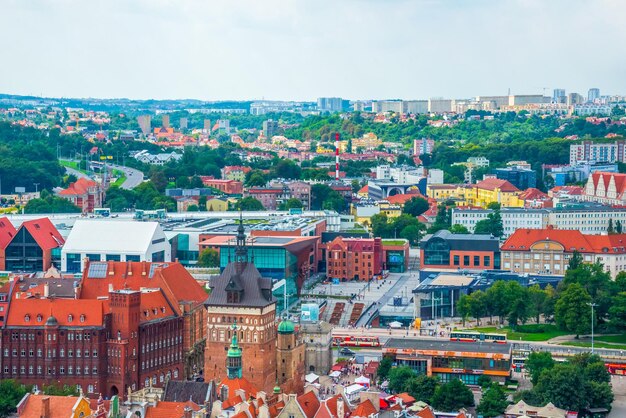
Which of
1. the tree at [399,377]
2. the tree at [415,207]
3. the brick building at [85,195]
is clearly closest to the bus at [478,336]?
the tree at [399,377]

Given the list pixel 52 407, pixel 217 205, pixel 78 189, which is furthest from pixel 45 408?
pixel 78 189

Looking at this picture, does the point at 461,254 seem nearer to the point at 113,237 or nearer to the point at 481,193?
the point at 113,237

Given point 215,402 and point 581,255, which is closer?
point 215,402

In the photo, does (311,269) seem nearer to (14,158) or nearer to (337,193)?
(337,193)

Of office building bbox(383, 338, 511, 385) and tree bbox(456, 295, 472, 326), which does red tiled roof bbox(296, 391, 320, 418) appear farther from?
tree bbox(456, 295, 472, 326)

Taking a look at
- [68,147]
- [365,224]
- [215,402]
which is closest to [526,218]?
[365,224]

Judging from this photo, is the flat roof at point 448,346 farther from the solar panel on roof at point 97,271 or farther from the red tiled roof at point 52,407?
the red tiled roof at point 52,407
